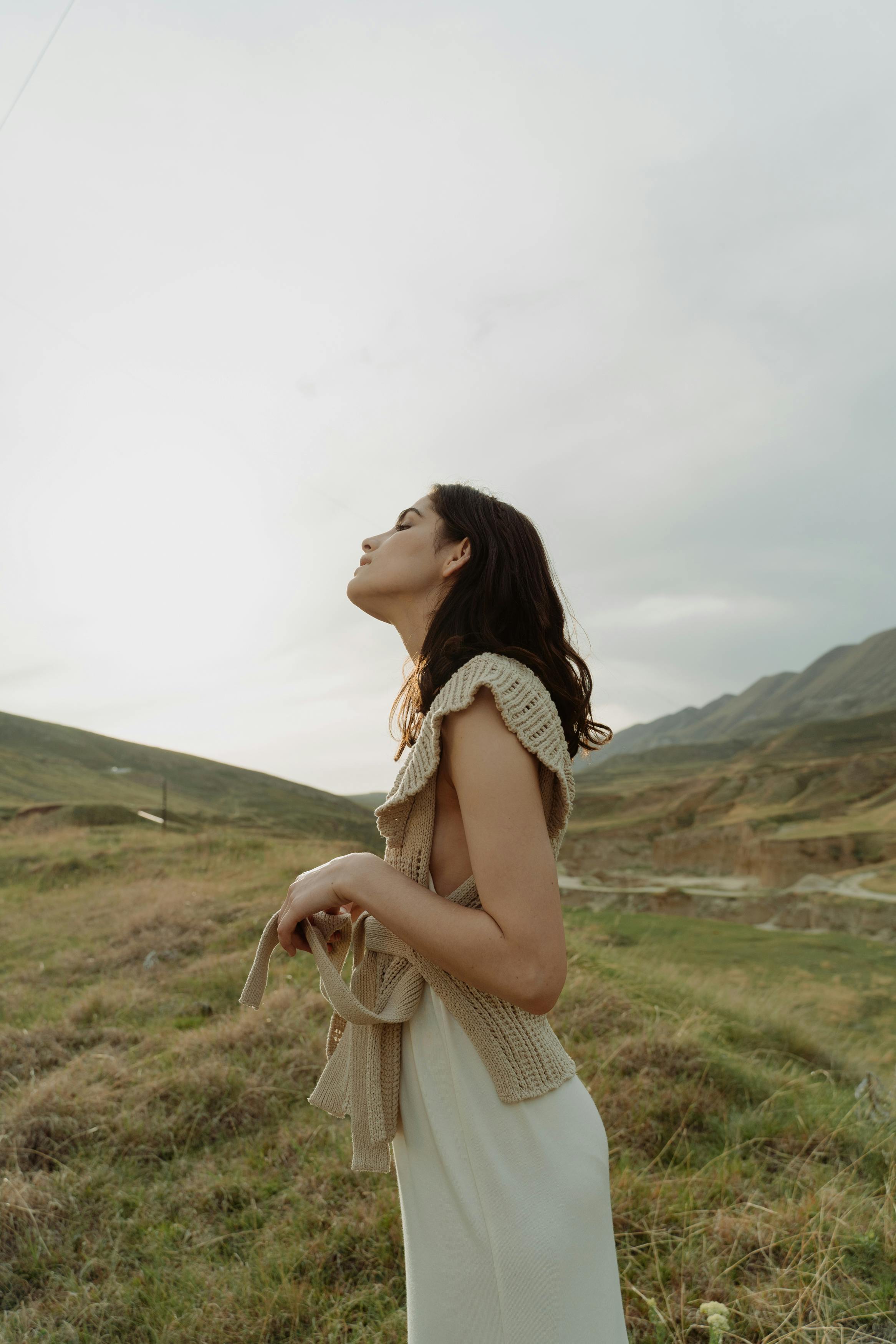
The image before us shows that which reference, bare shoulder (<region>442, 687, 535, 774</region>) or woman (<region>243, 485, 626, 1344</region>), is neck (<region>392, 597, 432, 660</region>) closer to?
→ woman (<region>243, 485, 626, 1344</region>)

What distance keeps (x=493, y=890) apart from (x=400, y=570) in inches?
25.2

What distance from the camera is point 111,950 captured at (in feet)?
22.4

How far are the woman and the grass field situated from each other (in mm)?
1552

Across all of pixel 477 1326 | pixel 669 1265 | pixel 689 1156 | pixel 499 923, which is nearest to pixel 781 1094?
pixel 689 1156

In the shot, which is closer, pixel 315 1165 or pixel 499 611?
pixel 499 611

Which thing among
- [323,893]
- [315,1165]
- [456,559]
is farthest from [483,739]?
[315,1165]

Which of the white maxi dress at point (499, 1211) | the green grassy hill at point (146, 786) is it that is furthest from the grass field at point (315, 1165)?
the green grassy hill at point (146, 786)

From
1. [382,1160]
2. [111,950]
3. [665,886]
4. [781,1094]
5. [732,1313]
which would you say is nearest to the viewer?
[382,1160]

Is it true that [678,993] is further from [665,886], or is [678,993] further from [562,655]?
[665,886]

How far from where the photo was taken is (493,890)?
1045 millimetres

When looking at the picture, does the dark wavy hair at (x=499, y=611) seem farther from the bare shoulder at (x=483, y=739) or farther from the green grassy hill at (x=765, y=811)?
the green grassy hill at (x=765, y=811)

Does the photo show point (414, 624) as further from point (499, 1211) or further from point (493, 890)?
point (499, 1211)

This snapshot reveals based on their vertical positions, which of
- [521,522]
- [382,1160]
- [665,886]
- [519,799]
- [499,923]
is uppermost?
[521,522]

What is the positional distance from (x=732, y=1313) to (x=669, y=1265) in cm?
24
